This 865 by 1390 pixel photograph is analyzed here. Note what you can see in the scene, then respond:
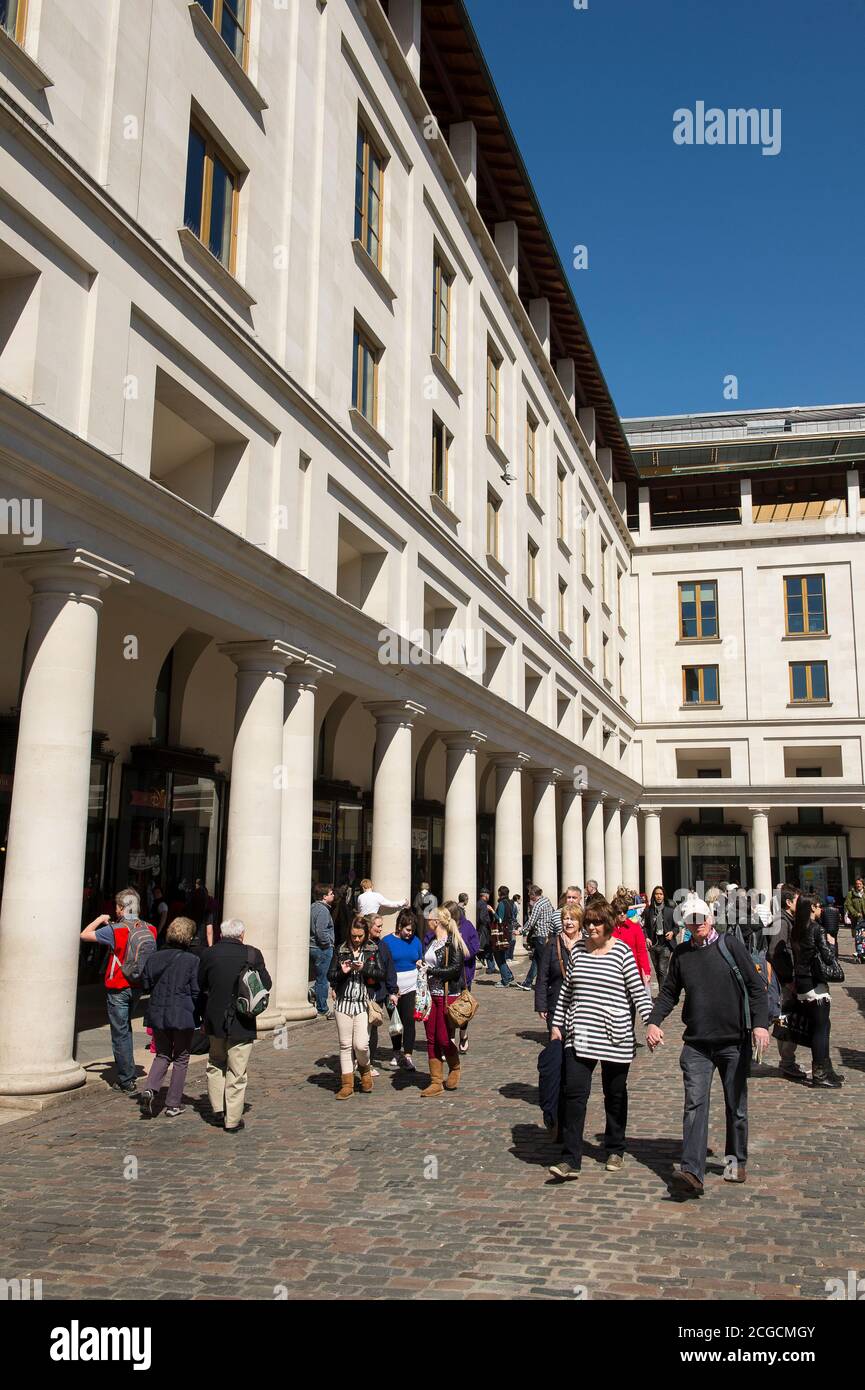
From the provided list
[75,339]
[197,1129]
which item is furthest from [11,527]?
[197,1129]

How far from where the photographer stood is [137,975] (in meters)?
10.0

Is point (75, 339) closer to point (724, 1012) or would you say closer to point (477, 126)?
point (724, 1012)

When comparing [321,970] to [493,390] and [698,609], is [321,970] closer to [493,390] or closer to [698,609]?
[493,390]

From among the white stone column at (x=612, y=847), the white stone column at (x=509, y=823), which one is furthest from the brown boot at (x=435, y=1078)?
the white stone column at (x=612, y=847)

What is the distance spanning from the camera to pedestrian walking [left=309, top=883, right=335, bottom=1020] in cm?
1580

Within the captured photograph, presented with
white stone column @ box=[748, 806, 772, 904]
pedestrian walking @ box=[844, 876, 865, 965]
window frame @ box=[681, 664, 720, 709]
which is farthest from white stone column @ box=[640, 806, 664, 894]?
pedestrian walking @ box=[844, 876, 865, 965]

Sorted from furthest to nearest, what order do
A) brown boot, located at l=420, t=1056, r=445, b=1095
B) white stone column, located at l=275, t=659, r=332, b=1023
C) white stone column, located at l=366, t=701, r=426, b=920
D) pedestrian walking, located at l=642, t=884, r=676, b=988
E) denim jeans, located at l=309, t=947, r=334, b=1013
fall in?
pedestrian walking, located at l=642, t=884, r=676, b=988 < white stone column, located at l=366, t=701, r=426, b=920 < denim jeans, located at l=309, t=947, r=334, b=1013 < white stone column, located at l=275, t=659, r=332, b=1023 < brown boot, located at l=420, t=1056, r=445, b=1095

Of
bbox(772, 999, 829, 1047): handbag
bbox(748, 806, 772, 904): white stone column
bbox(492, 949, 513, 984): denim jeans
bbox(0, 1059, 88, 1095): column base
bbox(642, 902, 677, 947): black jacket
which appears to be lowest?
bbox(492, 949, 513, 984): denim jeans

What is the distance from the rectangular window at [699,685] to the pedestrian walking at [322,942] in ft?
126

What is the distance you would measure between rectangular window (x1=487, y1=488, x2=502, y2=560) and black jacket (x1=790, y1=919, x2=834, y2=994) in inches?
700

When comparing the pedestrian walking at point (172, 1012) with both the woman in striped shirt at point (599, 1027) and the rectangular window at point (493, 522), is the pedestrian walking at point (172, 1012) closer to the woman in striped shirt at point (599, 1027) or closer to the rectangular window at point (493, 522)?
the woman in striped shirt at point (599, 1027)

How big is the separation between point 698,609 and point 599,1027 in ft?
155

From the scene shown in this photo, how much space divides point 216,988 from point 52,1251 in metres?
3.32

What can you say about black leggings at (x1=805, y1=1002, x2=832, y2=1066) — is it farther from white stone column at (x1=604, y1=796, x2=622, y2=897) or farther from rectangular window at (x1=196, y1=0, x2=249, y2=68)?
white stone column at (x1=604, y1=796, x2=622, y2=897)
